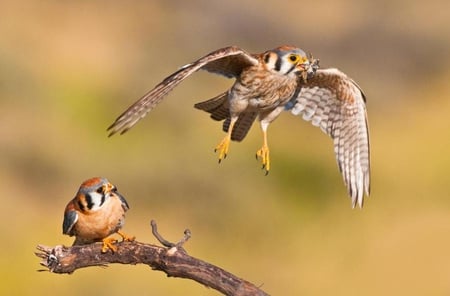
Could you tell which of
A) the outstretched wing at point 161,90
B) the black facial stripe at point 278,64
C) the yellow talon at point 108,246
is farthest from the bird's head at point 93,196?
the black facial stripe at point 278,64

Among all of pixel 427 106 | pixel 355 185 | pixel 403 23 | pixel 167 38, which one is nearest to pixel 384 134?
pixel 427 106

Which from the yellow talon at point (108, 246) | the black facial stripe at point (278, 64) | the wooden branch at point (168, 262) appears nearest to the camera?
the wooden branch at point (168, 262)

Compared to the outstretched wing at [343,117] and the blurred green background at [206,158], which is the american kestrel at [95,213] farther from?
the blurred green background at [206,158]

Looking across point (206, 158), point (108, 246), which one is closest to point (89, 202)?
point (108, 246)

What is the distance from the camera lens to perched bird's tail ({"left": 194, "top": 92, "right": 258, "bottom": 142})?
11.0m

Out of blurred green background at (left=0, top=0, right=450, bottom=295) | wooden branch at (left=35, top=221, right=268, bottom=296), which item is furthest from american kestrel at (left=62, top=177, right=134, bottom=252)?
blurred green background at (left=0, top=0, right=450, bottom=295)

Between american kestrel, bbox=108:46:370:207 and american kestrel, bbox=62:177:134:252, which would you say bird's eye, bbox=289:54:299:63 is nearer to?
american kestrel, bbox=108:46:370:207

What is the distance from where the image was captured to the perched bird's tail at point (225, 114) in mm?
10969

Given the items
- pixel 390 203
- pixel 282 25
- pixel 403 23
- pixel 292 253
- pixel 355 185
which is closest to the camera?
pixel 355 185

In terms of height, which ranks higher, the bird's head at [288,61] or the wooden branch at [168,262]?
the bird's head at [288,61]

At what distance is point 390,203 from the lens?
19203mm

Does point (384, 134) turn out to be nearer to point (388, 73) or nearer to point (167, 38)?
point (388, 73)

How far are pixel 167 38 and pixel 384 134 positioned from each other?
447cm

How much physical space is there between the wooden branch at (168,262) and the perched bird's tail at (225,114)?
7.42ft
